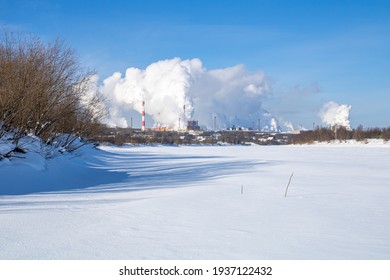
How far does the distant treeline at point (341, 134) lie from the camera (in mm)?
81719

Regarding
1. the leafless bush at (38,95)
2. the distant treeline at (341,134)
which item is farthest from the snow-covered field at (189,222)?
the distant treeline at (341,134)

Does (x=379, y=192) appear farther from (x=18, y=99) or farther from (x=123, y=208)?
(x=18, y=99)

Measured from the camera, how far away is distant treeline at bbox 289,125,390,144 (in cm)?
8172

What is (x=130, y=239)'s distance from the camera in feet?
14.3

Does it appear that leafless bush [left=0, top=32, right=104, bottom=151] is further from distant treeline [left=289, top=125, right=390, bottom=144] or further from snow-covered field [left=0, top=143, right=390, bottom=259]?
distant treeline [left=289, top=125, right=390, bottom=144]

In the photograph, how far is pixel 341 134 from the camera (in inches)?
3484

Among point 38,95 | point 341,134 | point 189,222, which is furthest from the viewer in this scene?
point 341,134

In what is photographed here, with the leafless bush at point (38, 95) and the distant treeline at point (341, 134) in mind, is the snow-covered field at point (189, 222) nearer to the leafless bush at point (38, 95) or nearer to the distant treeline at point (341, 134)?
the leafless bush at point (38, 95)

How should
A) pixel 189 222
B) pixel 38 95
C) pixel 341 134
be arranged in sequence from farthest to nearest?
pixel 341 134 < pixel 38 95 < pixel 189 222

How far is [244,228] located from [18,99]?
27.5 feet

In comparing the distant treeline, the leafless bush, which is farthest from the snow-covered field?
the distant treeline

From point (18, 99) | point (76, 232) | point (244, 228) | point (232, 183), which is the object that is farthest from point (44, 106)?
point (244, 228)

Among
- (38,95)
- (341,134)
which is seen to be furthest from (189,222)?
(341,134)

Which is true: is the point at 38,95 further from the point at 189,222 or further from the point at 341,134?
the point at 341,134
